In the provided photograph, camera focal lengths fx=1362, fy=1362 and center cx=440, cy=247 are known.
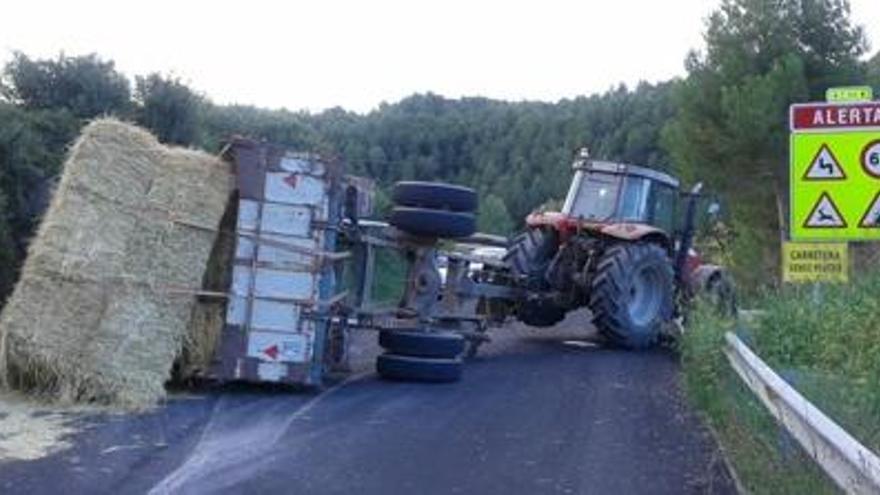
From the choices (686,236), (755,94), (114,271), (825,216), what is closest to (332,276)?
(114,271)

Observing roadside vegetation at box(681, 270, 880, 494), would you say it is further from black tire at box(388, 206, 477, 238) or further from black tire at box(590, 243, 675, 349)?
black tire at box(388, 206, 477, 238)

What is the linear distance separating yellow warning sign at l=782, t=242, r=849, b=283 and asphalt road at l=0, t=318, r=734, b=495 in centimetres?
167

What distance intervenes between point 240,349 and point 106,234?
5.15 ft

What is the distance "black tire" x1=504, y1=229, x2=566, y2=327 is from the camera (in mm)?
17984

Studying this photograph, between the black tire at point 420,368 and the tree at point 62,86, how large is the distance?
33.1 feet

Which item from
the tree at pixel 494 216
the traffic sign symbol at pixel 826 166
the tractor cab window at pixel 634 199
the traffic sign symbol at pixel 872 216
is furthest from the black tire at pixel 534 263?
the tree at pixel 494 216

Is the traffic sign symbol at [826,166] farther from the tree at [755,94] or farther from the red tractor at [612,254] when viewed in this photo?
the tree at [755,94]

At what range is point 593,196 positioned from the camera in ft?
61.7

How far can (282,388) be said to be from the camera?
12.8 m

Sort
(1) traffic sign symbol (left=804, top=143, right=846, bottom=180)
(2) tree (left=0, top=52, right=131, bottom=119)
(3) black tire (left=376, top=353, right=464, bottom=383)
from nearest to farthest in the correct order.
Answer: (1) traffic sign symbol (left=804, top=143, right=846, bottom=180)
(3) black tire (left=376, top=353, right=464, bottom=383)
(2) tree (left=0, top=52, right=131, bottom=119)

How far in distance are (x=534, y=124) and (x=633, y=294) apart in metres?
56.8

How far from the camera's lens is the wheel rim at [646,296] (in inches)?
707

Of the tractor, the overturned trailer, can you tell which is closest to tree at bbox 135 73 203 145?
the tractor

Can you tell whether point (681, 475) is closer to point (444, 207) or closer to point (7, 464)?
point (7, 464)
